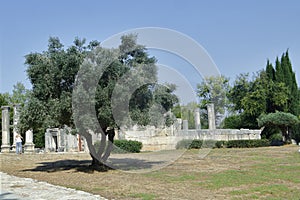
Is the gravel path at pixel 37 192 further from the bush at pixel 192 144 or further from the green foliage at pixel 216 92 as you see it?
the green foliage at pixel 216 92

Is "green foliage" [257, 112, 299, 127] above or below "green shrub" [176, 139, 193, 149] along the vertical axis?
above

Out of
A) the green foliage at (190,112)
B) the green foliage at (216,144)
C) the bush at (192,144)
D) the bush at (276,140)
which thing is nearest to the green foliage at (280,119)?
the green foliage at (216,144)

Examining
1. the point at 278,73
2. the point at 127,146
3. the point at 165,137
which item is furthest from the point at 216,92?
the point at 127,146

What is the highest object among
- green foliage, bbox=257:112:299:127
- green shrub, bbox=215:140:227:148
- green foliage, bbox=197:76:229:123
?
green foliage, bbox=197:76:229:123

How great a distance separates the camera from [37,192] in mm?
9961

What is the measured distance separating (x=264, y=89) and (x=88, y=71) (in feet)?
92.7

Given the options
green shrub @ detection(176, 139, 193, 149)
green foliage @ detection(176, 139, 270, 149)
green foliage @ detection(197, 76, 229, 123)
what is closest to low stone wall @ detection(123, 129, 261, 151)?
green shrub @ detection(176, 139, 193, 149)

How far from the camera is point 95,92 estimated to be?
13977 mm

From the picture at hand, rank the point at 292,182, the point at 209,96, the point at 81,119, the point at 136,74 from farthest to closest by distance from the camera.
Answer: the point at 209,96 < the point at 136,74 < the point at 81,119 < the point at 292,182

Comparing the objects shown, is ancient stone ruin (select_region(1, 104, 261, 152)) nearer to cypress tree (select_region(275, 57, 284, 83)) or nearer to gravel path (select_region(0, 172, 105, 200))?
cypress tree (select_region(275, 57, 284, 83))

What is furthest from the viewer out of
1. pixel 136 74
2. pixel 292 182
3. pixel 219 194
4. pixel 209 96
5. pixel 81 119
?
pixel 209 96

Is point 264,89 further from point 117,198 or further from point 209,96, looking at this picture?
point 117,198

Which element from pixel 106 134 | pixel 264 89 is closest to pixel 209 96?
pixel 264 89

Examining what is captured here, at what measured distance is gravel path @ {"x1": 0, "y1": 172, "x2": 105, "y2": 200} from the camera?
29.7ft
